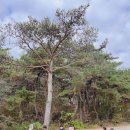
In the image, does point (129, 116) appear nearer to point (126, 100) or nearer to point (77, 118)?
point (126, 100)

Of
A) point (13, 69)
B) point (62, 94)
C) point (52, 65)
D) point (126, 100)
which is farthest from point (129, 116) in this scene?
point (13, 69)

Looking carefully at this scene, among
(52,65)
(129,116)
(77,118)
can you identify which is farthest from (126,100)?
(52,65)

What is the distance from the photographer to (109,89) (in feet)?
93.0

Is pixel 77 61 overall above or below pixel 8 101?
above

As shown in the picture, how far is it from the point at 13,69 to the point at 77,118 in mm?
6267

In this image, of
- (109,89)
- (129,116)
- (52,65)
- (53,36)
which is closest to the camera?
(53,36)

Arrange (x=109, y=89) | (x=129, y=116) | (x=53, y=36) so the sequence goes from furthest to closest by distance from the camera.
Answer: (x=129, y=116), (x=109, y=89), (x=53, y=36)

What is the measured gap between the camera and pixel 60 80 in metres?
29.6

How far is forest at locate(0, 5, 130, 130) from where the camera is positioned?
2483cm

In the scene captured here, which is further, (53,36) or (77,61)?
(77,61)

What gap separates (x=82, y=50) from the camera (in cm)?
2766


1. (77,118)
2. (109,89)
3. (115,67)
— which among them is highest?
(115,67)

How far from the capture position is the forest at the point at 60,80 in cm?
2483

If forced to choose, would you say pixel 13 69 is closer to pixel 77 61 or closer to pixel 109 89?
pixel 77 61
